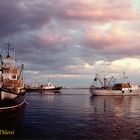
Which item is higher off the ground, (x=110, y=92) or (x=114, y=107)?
(x=110, y=92)

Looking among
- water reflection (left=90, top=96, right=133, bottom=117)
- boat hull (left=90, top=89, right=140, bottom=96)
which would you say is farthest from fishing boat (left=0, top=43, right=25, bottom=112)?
boat hull (left=90, top=89, right=140, bottom=96)

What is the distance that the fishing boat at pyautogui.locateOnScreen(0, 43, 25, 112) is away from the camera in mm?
48000

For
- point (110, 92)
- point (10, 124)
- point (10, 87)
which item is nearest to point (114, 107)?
point (10, 87)

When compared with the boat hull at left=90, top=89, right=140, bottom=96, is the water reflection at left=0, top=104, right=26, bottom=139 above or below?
below

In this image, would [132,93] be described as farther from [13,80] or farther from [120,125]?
[120,125]

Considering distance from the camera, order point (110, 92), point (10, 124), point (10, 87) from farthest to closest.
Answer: point (110, 92) < point (10, 87) < point (10, 124)

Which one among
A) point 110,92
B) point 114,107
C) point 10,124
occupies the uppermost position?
point 110,92

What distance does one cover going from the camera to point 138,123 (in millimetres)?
49188

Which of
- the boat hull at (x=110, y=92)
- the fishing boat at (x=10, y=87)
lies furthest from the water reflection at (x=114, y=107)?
the boat hull at (x=110, y=92)

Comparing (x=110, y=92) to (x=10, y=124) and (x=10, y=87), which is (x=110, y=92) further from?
(x=10, y=124)

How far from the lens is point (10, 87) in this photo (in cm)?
7362

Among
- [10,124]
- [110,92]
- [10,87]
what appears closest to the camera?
[10,124]

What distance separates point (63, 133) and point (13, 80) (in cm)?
4133

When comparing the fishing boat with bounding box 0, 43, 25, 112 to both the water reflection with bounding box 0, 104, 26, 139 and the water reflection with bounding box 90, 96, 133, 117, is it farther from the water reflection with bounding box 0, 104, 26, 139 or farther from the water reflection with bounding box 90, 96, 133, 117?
the water reflection with bounding box 90, 96, 133, 117
